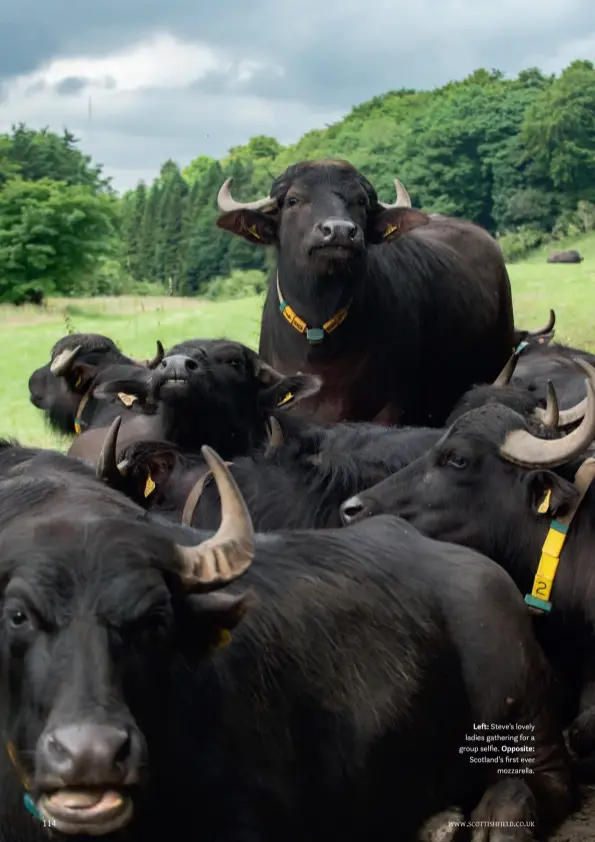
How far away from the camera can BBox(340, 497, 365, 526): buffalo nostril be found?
547 centimetres

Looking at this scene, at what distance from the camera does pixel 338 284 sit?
8094 millimetres

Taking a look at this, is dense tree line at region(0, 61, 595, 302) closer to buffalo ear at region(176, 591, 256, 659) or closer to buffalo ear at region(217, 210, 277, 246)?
buffalo ear at region(217, 210, 277, 246)

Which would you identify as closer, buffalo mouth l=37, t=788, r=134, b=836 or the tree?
buffalo mouth l=37, t=788, r=134, b=836

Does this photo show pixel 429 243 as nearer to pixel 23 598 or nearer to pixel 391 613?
pixel 391 613

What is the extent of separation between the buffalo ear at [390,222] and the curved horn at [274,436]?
7.97 ft

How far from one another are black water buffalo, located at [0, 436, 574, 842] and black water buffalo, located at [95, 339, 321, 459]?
2.29m

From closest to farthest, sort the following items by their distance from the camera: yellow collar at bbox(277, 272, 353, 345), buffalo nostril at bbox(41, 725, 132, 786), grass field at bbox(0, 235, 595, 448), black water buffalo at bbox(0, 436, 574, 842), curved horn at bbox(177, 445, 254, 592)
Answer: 1. buffalo nostril at bbox(41, 725, 132, 786)
2. black water buffalo at bbox(0, 436, 574, 842)
3. curved horn at bbox(177, 445, 254, 592)
4. yellow collar at bbox(277, 272, 353, 345)
5. grass field at bbox(0, 235, 595, 448)

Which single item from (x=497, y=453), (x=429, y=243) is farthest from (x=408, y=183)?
(x=497, y=453)

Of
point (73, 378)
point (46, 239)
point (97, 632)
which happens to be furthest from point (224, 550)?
point (46, 239)

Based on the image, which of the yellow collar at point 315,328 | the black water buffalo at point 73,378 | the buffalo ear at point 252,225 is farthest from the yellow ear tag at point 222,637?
the buffalo ear at point 252,225

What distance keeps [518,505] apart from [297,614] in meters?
1.68

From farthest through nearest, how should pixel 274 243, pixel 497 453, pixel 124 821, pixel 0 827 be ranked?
pixel 274 243 → pixel 497 453 → pixel 0 827 → pixel 124 821

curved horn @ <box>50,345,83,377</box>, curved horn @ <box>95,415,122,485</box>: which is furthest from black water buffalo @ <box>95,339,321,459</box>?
curved horn @ <box>95,415,122,485</box>

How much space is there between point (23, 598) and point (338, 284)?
5408 mm
